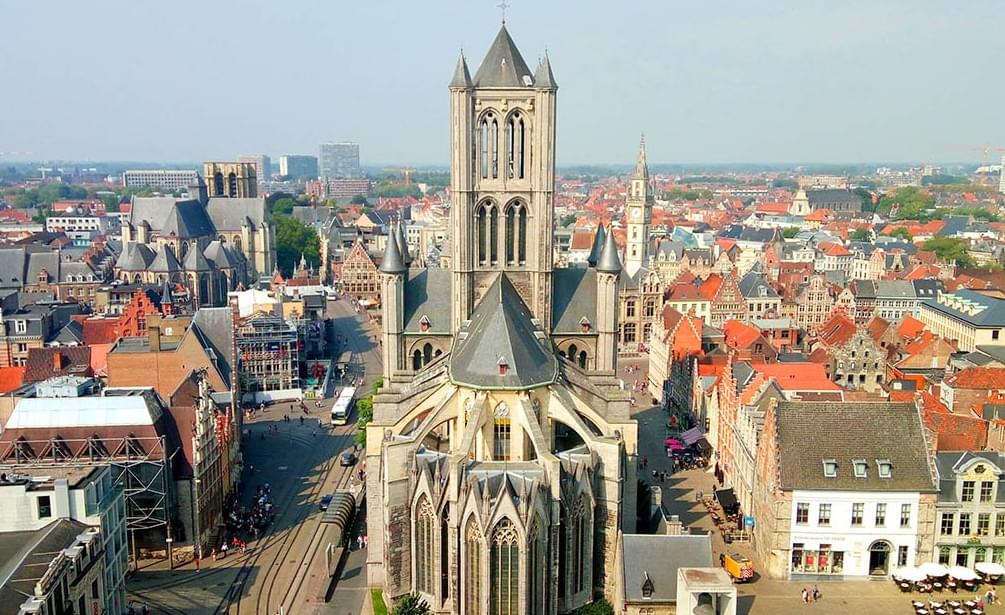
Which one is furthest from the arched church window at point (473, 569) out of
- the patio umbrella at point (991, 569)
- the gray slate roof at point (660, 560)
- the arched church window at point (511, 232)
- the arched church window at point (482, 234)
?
the patio umbrella at point (991, 569)

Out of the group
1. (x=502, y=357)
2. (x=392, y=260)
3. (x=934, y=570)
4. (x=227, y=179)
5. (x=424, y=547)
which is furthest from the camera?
(x=227, y=179)

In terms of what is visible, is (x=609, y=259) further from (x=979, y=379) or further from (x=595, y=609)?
(x=979, y=379)

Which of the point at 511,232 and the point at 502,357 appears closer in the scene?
the point at 502,357

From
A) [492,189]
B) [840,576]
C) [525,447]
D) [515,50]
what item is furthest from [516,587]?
[515,50]

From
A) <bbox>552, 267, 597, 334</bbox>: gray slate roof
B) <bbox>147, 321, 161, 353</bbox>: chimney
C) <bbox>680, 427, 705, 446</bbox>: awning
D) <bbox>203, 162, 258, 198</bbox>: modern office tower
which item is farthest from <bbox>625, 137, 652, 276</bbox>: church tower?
<bbox>203, 162, 258, 198</bbox>: modern office tower

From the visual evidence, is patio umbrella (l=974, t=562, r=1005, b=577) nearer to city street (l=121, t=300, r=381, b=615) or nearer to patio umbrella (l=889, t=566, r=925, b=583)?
patio umbrella (l=889, t=566, r=925, b=583)

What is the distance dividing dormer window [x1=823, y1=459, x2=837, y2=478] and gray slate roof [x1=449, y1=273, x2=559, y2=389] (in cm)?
1756

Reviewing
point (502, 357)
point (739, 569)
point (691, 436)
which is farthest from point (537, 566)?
point (691, 436)

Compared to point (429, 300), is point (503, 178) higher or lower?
higher

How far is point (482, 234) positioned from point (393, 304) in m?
8.56

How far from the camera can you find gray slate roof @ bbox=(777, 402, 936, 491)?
168 ft

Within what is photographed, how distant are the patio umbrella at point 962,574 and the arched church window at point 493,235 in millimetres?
35462

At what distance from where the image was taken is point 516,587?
4347 cm

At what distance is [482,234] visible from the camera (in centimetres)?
6247
